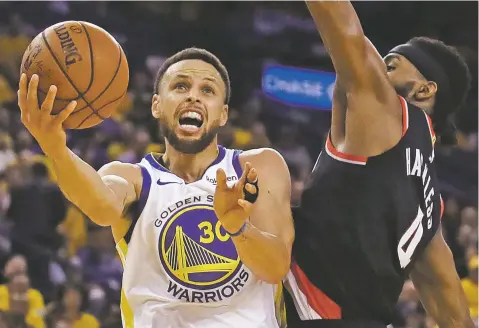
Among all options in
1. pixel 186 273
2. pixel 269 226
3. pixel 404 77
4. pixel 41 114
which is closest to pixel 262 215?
pixel 269 226

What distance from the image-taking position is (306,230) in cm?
348

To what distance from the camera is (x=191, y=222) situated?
3.43 meters

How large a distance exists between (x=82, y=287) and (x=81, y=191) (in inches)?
189

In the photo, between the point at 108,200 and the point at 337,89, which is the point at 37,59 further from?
the point at 337,89

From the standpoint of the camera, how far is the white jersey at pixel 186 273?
3.37 meters

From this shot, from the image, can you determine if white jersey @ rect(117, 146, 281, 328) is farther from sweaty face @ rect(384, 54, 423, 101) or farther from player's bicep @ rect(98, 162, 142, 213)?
sweaty face @ rect(384, 54, 423, 101)

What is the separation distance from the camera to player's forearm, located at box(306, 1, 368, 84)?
122 inches

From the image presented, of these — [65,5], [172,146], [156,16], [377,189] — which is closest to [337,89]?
[377,189]

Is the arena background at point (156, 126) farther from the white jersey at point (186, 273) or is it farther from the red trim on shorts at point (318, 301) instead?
the white jersey at point (186, 273)

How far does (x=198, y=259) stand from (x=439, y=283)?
116 centimetres

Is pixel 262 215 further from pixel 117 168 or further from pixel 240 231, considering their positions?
pixel 117 168

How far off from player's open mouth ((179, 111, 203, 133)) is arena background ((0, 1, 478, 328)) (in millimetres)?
2400

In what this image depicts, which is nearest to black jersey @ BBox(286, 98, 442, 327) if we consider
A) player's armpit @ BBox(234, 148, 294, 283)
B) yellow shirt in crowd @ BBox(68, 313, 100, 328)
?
player's armpit @ BBox(234, 148, 294, 283)

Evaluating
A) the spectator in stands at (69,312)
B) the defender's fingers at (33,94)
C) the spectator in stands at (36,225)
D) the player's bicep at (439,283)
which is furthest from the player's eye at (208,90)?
the spectator in stands at (36,225)
